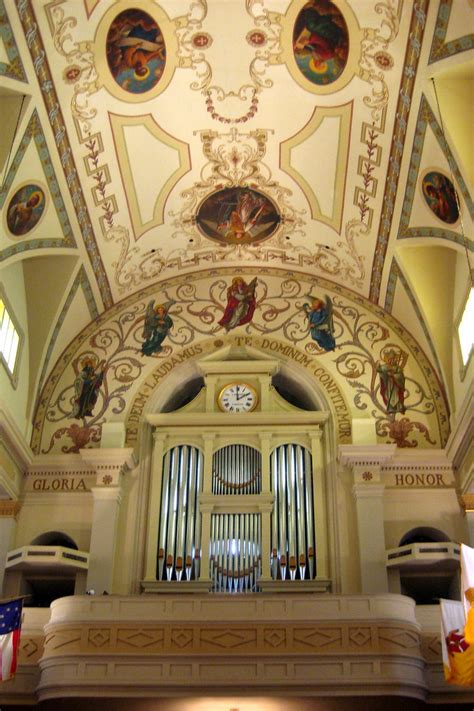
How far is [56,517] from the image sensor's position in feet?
58.2

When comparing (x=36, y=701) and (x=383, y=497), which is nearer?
(x=36, y=701)

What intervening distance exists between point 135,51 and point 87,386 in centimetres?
737

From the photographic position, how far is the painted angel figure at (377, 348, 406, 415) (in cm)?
1859

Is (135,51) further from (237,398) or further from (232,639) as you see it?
(232,639)

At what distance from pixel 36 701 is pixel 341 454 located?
7328 millimetres

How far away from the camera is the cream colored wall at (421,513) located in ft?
56.4

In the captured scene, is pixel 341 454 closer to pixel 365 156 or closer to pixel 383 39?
pixel 365 156

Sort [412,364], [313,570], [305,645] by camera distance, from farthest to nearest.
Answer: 1. [412,364]
2. [313,570]
3. [305,645]

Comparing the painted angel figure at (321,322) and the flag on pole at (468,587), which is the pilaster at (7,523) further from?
the flag on pole at (468,587)

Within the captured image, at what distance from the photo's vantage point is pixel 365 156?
16.4 m

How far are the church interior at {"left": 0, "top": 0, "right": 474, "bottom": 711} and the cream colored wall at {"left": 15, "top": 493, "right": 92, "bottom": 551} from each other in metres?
0.04

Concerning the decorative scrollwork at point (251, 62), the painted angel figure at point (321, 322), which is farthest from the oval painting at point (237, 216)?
the decorative scrollwork at point (251, 62)

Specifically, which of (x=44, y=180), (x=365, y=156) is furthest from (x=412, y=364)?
(x=44, y=180)

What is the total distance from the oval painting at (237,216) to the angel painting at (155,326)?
83.9 inches
